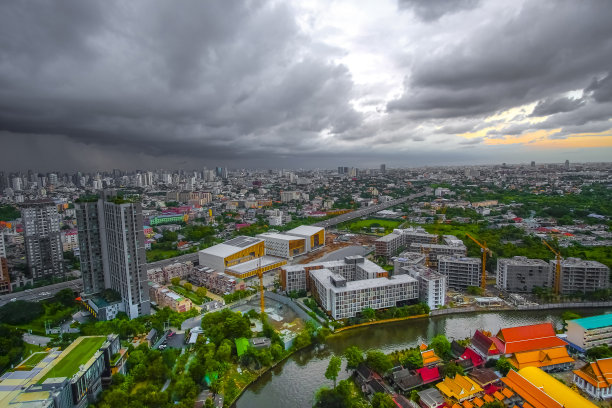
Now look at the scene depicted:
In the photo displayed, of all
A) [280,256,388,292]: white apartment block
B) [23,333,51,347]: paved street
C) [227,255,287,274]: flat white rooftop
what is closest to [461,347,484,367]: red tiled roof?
[280,256,388,292]: white apartment block

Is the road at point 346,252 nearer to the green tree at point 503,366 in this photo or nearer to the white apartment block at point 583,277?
the white apartment block at point 583,277

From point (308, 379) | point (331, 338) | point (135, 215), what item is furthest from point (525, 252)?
point (135, 215)

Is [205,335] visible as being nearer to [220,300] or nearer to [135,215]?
[220,300]

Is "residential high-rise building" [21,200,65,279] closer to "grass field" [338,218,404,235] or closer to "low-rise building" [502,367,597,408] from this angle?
"low-rise building" [502,367,597,408]

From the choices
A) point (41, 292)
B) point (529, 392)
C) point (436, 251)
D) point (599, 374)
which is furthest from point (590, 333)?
point (41, 292)

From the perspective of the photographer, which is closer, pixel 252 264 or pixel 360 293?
pixel 360 293

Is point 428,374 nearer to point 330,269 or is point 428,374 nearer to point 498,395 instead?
point 498,395

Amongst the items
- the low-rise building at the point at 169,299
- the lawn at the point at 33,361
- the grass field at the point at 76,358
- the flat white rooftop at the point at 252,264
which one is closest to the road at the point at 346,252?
the flat white rooftop at the point at 252,264

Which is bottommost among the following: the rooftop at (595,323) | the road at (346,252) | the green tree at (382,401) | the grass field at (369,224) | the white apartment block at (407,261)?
the road at (346,252)
